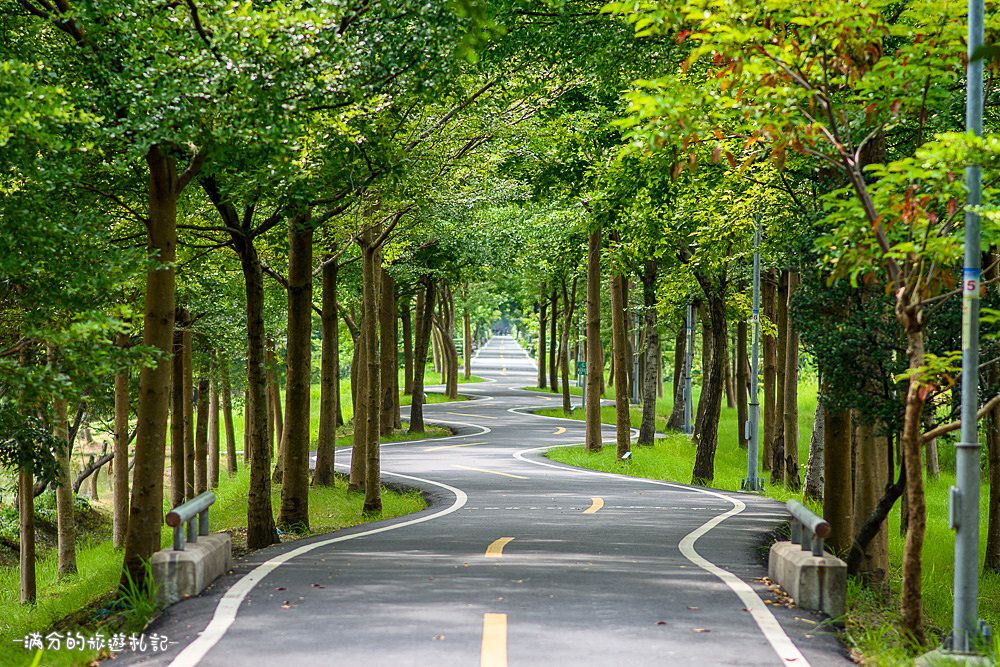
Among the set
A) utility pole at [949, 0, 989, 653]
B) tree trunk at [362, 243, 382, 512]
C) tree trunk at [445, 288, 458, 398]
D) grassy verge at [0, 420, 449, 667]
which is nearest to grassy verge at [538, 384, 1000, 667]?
utility pole at [949, 0, 989, 653]

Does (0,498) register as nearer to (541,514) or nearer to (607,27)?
(541,514)

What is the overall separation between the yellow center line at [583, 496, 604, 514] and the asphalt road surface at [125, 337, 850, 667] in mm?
208

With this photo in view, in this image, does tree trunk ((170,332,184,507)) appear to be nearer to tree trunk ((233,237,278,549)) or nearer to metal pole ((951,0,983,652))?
tree trunk ((233,237,278,549))

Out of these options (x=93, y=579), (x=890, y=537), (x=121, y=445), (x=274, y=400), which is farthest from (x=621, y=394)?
(x=93, y=579)

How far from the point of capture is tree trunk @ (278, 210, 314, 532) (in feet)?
53.2

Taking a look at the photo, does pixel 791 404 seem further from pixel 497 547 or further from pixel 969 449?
pixel 969 449

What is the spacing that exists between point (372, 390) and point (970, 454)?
13375 mm

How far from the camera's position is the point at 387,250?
25.0m

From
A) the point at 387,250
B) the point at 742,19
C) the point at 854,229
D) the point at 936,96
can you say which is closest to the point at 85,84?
the point at 742,19

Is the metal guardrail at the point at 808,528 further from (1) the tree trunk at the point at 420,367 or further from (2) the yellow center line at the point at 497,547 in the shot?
(1) the tree trunk at the point at 420,367

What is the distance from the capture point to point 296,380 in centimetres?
1611

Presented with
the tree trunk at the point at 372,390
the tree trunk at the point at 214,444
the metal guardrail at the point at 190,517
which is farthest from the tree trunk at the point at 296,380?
the tree trunk at the point at 214,444

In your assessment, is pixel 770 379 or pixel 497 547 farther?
pixel 770 379

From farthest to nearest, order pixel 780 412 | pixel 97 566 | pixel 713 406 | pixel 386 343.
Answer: pixel 780 412, pixel 386 343, pixel 713 406, pixel 97 566
